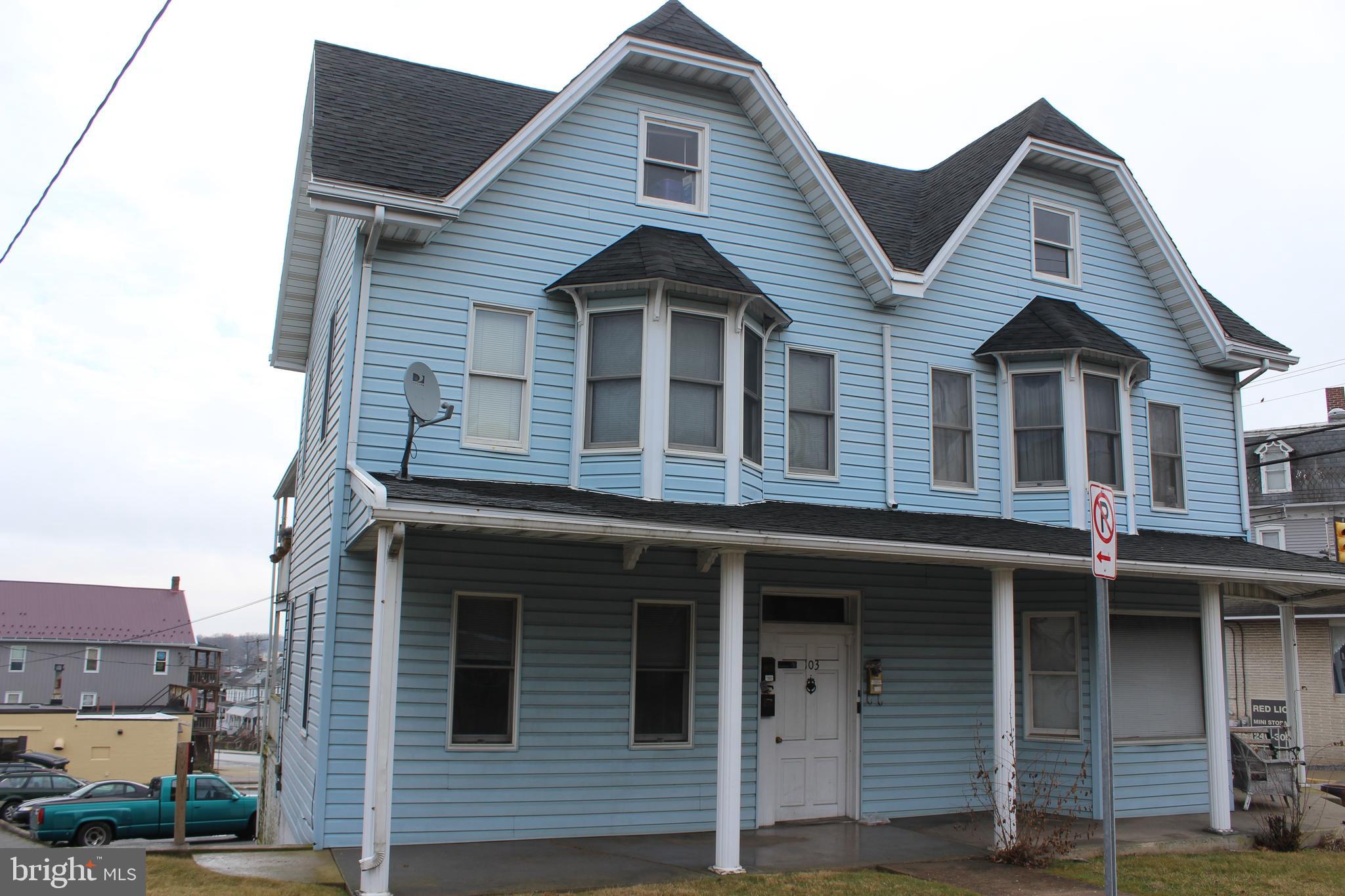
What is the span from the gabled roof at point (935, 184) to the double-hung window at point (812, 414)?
1735mm

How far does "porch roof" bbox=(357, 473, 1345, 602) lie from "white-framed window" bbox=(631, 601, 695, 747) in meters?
1.49

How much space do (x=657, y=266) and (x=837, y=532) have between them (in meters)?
3.43

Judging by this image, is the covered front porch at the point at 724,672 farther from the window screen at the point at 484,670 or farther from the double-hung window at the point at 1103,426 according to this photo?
the double-hung window at the point at 1103,426

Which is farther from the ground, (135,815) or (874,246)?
(874,246)

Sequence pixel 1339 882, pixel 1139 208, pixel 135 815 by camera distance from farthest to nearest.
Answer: pixel 135 815, pixel 1139 208, pixel 1339 882

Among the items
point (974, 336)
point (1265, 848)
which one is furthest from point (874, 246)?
point (1265, 848)

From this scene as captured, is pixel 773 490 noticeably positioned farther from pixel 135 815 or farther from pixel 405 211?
pixel 135 815

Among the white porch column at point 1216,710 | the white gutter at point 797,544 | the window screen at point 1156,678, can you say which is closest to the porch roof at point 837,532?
the white gutter at point 797,544

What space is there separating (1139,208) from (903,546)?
25.4ft

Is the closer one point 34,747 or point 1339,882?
point 1339,882

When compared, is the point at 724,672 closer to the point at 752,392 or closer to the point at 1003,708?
the point at 1003,708

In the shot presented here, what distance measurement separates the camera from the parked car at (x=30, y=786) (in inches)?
939

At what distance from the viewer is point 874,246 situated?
1291 cm

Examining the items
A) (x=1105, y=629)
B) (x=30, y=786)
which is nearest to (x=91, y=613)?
(x=30, y=786)
